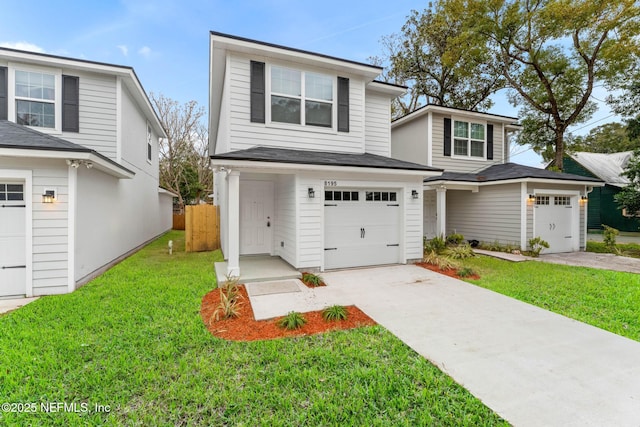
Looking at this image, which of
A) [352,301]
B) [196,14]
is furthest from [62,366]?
[196,14]

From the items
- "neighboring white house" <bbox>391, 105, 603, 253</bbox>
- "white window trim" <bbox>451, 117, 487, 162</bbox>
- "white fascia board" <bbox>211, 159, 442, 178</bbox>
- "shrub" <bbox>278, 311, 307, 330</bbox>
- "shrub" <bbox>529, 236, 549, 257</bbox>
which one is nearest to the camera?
"shrub" <bbox>278, 311, 307, 330</bbox>

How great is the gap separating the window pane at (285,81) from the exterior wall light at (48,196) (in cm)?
543

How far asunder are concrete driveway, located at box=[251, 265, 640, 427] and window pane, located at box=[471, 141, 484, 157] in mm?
8583

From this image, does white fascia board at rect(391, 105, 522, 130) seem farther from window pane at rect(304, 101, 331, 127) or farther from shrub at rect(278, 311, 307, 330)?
shrub at rect(278, 311, 307, 330)

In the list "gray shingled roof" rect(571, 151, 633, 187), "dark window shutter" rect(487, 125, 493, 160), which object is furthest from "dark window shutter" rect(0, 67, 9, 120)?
"gray shingled roof" rect(571, 151, 633, 187)

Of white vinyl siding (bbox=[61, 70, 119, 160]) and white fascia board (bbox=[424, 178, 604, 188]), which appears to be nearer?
white vinyl siding (bbox=[61, 70, 119, 160])

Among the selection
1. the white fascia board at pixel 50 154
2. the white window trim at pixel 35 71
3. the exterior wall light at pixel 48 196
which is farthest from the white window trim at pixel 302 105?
the white window trim at pixel 35 71

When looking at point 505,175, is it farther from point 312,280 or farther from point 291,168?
point 312,280

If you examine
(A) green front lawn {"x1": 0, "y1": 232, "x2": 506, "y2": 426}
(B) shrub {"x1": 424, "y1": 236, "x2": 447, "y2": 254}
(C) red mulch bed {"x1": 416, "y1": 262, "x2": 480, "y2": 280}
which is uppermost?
(B) shrub {"x1": 424, "y1": 236, "x2": 447, "y2": 254}

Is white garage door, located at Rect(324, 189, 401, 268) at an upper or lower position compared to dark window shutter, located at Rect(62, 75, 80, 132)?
lower

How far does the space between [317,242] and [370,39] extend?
17298mm

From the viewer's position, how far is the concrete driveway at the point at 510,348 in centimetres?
236

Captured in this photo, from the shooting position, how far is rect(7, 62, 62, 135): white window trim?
23.2ft

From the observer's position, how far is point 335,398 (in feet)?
8.07
